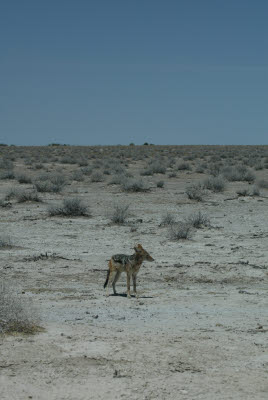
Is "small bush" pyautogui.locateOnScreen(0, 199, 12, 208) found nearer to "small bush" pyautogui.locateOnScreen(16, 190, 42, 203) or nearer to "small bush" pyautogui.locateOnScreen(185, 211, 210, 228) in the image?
"small bush" pyautogui.locateOnScreen(16, 190, 42, 203)

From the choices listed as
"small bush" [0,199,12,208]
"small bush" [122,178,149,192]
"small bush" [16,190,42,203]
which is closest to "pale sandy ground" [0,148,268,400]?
"small bush" [0,199,12,208]

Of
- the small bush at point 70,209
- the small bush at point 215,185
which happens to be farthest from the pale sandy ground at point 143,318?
the small bush at point 215,185

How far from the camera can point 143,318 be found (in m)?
7.71

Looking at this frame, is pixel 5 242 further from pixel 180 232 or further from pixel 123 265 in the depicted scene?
pixel 123 265

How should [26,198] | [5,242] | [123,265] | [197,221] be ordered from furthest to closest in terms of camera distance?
[26,198] < [197,221] < [5,242] < [123,265]

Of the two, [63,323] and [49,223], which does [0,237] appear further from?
[63,323]

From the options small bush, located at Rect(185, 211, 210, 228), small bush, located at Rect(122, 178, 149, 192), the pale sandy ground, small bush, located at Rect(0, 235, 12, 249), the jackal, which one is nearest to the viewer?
→ the pale sandy ground

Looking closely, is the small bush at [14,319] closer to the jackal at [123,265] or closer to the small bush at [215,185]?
the jackal at [123,265]

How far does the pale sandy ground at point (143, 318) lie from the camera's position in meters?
5.51

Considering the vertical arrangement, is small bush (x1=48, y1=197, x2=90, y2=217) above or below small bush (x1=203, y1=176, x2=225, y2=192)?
below

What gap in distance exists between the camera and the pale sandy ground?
217 inches

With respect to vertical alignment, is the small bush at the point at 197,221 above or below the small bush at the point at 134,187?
below

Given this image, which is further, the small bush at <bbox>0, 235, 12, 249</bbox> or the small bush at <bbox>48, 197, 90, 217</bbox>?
the small bush at <bbox>48, 197, 90, 217</bbox>

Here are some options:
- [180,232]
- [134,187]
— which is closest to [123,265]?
[180,232]
